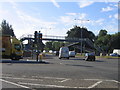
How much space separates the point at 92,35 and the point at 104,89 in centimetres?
12211

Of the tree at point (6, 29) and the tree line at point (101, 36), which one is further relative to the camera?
the tree at point (6, 29)

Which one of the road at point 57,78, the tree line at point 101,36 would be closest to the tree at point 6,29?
the tree line at point 101,36

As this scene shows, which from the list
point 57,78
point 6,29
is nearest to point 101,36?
point 6,29

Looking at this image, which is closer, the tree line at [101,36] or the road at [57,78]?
the road at [57,78]

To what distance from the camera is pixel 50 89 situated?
8.98 metres

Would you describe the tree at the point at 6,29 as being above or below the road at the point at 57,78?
above

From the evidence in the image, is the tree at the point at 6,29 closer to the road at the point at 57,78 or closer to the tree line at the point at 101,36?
the tree line at the point at 101,36

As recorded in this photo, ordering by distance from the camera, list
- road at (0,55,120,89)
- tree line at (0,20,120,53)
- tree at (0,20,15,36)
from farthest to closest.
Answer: tree at (0,20,15,36)
tree line at (0,20,120,53)
road at (0,55,120,89)

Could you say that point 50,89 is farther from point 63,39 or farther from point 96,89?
point 63,39

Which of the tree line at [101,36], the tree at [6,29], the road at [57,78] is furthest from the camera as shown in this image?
the tree at [6,29]

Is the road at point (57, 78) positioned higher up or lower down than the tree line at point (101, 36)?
lower down

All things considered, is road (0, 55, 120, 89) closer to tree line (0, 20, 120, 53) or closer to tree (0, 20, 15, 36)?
tree line (0, 20, 120, 53)

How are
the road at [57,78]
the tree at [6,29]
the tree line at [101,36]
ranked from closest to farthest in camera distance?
the road at [57,78]
the tree line at [101,36]
the tree at [6,29]

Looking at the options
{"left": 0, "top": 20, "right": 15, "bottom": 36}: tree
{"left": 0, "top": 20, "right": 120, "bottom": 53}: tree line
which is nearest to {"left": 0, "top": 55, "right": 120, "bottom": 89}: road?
{"left": 0, "top": 20, "right": 120, "bottom": 53}: tree line
